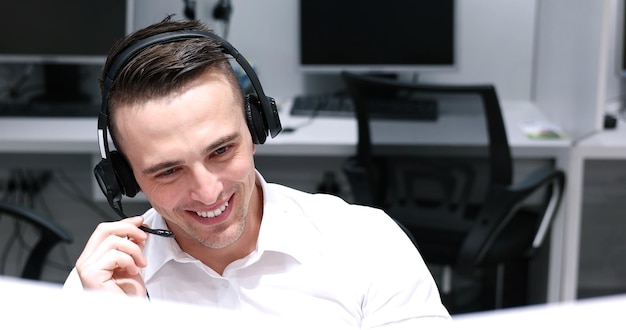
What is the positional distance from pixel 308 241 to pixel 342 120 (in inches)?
56.8

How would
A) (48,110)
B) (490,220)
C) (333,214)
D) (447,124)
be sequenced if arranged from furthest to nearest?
(48,110) → (447,124) → (490,220) → (333,214)

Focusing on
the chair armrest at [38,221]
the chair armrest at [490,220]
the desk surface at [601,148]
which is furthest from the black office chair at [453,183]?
the chair armrest at [38,221]

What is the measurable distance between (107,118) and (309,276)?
357 millimetres

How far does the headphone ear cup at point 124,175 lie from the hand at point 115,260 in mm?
62

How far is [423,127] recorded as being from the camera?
219 cm

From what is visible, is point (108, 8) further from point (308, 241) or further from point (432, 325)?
point (432, 325)

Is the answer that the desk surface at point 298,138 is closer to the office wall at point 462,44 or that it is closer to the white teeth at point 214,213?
the office wall at point 462,44

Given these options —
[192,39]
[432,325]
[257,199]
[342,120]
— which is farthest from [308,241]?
[342,120]

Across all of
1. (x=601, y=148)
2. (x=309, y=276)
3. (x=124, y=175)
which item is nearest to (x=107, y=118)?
(x=124, y=175)

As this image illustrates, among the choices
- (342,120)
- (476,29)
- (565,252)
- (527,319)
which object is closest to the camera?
(527,319)

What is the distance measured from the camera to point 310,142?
90.7 inches

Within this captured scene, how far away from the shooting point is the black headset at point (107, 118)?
99cm

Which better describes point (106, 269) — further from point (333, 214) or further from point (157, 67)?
point (333, 214)

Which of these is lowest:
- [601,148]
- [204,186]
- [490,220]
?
[490,220]
